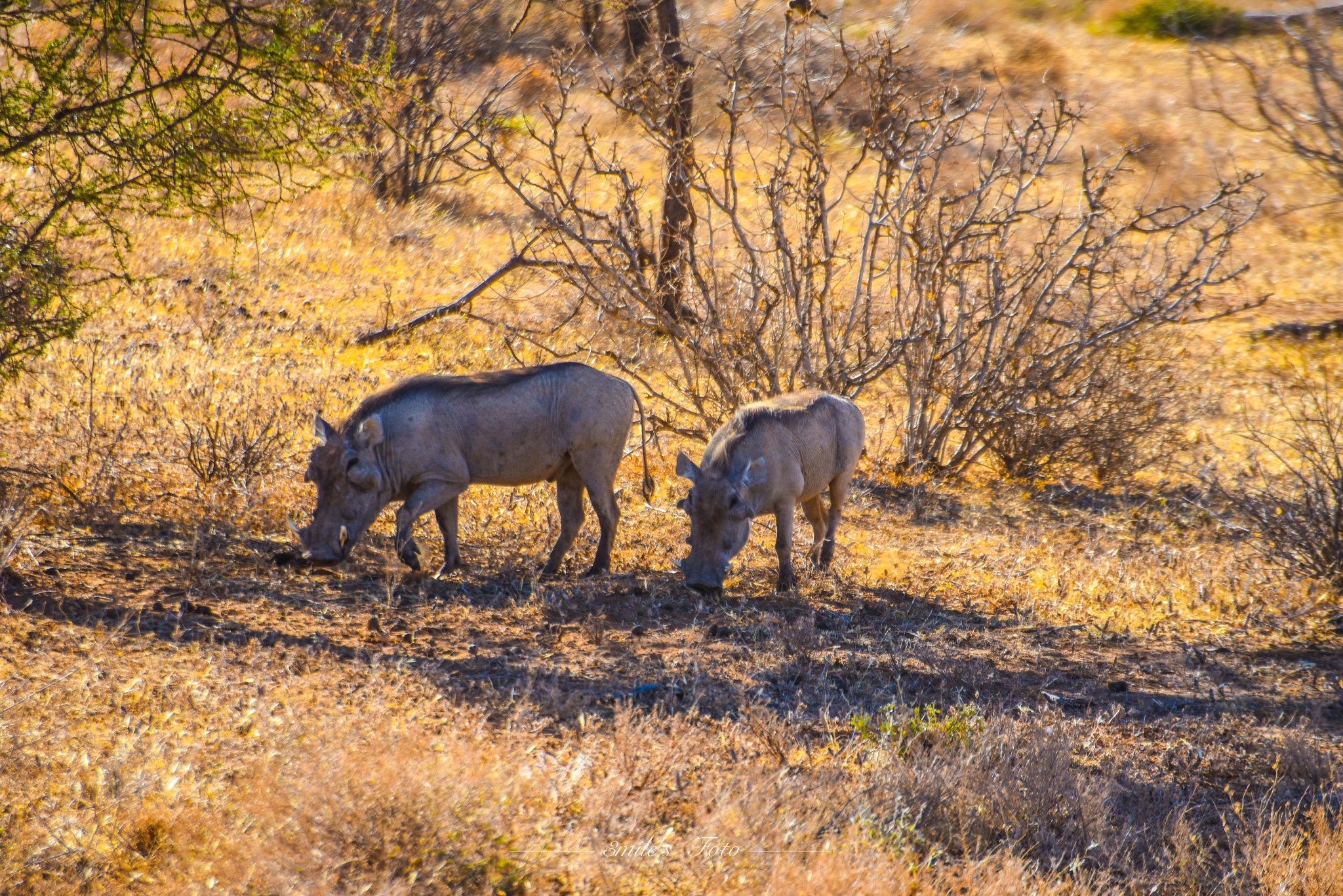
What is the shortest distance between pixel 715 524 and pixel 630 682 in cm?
145

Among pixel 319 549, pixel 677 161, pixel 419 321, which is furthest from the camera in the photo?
pixel 419 321

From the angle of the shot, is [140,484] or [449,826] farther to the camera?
[140,484]

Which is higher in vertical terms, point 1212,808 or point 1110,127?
point 1110,127

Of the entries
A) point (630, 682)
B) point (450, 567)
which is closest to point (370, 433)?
point (450, 567)

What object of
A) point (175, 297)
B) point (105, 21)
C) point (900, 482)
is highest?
point (105, 21)

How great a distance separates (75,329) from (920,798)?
5399 mm

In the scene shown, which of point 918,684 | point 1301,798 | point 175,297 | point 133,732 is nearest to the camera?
point 133,732

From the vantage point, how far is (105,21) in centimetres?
627

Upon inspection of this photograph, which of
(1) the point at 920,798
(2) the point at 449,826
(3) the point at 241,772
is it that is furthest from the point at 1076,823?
(3) the point at 241,772

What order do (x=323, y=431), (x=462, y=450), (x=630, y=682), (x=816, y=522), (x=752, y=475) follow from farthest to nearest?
(x=816, y=522) < (x=462, y=450) < (x=752, y=475) < (x=323, y=431) < (x=630, y=682)

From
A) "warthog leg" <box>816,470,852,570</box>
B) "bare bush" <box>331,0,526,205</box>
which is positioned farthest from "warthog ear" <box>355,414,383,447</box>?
"bare bush" <box>331,0,526,205</box>

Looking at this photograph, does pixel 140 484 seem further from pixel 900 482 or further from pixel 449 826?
pixel 900 482

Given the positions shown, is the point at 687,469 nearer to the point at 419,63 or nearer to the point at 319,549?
the point at 319,549

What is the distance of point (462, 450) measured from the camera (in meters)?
6.97
